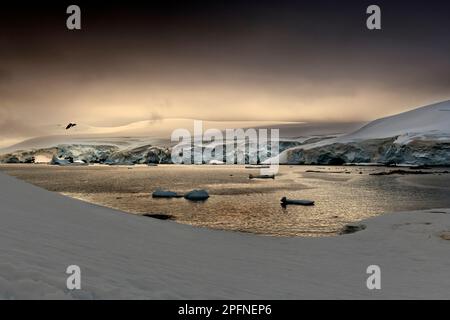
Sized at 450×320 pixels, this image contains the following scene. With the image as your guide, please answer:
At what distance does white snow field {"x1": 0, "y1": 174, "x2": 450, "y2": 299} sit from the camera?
6746 millimetres

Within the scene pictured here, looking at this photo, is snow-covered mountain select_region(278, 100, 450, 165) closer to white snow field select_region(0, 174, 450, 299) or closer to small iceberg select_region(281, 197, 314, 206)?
small iceberg select_region(281, 197, 314, 206)

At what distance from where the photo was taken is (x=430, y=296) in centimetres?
896

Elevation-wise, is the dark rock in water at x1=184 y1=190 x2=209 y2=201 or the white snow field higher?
the white snow field

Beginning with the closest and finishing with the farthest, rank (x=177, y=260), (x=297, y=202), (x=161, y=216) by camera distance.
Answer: (x=177, y=260) < (x=161, y=216) < (x=297, y=202)

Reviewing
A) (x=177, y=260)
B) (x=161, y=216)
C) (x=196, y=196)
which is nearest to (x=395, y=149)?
(x=196, y=196)

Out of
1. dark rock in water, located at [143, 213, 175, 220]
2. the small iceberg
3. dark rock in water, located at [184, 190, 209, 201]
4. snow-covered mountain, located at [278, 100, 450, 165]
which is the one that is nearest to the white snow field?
dark rock in water, located at [143, 213, 175, 220]

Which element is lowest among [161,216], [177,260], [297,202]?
[161,216]

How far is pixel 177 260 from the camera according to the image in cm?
988

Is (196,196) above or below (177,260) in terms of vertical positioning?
below

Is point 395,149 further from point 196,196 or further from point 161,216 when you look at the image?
point 161,216
